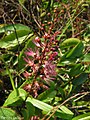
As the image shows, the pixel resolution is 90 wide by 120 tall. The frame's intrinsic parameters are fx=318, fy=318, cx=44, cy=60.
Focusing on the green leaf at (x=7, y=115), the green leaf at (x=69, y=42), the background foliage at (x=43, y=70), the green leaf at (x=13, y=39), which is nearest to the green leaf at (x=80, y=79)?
the background foliage at (x=43, y=70)

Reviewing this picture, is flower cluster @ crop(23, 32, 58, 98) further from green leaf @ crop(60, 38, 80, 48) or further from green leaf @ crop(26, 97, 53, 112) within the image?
green leaf @ crop(60, 38, 80, 48)

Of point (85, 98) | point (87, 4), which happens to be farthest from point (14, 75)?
point (87, 4)

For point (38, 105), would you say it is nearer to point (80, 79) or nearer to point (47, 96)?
point (47, 96)

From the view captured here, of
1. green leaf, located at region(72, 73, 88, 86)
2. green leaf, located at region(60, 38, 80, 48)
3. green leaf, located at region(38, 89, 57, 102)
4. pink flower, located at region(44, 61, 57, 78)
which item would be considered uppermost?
pink flower, located at region(44, 61, 57, 78)

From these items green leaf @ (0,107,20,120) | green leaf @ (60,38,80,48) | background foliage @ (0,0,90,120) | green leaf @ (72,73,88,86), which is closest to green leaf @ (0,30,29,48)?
background foliage @ (0,0,90,120)

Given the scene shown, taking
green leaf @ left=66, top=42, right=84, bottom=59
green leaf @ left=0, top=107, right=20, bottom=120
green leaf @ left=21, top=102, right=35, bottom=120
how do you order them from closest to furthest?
green leaf @ left=0, top=107, right=20, bottom=120 < green leaf @ left=21, top=102, right=35, bottom=120 < green leaf @ left=66, top=42, right=84, bottom=59

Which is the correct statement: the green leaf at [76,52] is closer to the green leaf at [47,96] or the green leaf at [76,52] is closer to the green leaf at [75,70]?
the green leaf at [75,70]

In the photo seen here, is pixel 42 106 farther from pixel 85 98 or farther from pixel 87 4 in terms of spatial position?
pixel 87 4
